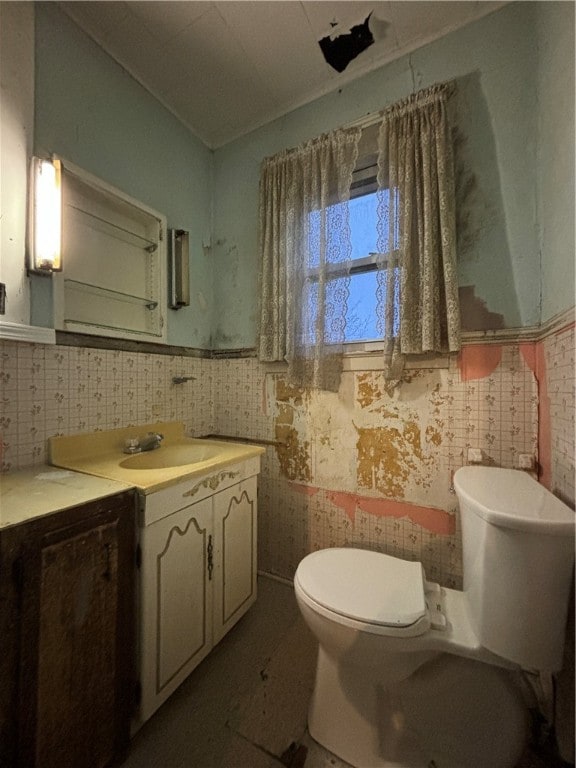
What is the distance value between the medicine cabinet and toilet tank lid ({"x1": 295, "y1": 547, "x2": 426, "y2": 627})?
1.32m

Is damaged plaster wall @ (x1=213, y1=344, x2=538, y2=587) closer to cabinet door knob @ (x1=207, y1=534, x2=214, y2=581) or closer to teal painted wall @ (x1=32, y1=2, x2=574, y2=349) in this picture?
teal painted wall @ (x1=32, y1=2, x2=574, y2=349)

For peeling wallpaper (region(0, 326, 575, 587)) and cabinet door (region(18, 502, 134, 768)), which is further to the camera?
peeling wallpaper (region(0, 326, 575, 587))

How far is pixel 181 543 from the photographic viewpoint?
1.05 metres

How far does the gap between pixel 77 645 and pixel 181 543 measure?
0.35 meters

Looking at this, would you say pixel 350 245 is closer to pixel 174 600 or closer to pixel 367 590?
pixel 367 590

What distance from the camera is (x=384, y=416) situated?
142cm

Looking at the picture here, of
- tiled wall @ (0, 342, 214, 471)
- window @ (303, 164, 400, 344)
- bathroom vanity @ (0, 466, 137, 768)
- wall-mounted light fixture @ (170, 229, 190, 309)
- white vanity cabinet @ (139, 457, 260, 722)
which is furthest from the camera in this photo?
wall-mounted light fixture @ (170, 229, 190, 309)

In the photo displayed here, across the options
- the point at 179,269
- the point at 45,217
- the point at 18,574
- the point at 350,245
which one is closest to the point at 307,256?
the point at 350,245

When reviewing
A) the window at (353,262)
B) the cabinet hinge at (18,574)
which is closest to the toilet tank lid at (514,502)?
the window at (353,262)

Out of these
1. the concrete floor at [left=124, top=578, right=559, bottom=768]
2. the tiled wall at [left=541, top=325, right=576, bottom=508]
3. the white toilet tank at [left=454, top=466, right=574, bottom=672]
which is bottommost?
the concrete floor at [left=124, top=578, right=559, bottom=768]

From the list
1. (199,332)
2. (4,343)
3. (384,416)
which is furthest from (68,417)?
(384,416)

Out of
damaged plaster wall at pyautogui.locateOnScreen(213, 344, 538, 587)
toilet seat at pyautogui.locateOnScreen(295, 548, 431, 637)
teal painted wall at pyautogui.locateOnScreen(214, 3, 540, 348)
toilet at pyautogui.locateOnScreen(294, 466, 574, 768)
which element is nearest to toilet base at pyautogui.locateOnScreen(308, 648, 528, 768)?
toilet at pyautogui.locateOnScreen(294, 466, 574, 768)

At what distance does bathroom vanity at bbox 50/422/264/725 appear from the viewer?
939 mm

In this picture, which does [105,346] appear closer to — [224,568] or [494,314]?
[224,568]
